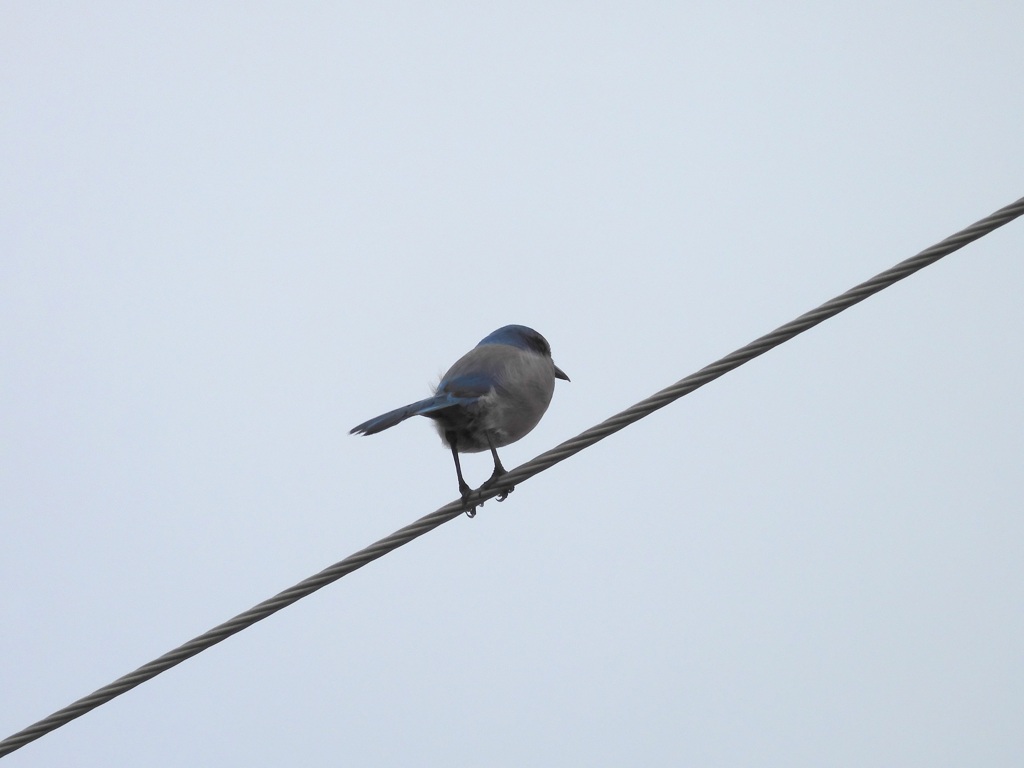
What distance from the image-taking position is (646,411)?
14.5 ft

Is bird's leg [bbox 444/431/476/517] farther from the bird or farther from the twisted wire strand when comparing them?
the twisted wire strand

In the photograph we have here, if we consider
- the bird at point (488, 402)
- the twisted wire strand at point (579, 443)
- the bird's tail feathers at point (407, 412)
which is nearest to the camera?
the twisted wire strand at point (579, 443)

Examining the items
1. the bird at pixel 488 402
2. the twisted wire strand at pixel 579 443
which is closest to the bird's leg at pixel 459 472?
the bird at pixel 488 402

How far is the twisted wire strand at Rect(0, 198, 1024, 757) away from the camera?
4023 millimetres

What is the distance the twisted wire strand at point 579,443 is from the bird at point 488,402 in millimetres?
1602

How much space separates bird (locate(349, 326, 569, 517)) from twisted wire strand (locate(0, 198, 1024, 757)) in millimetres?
1602

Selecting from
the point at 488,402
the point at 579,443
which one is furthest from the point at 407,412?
the point at 579,443

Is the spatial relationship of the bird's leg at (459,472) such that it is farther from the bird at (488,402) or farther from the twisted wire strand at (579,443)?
the twisted wire strand at (579,443)

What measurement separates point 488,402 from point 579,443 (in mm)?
1912

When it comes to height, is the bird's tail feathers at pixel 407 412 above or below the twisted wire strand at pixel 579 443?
above

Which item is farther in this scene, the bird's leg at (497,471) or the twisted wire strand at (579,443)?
the bird's leg at (497,471)

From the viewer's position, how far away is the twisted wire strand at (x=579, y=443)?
402 centimetres

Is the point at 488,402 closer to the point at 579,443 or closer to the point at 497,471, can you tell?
the point at 497,471

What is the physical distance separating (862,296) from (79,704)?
3093 millimetres
